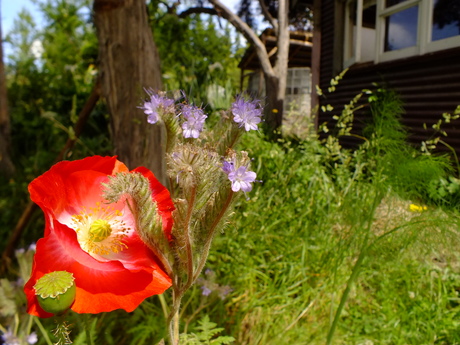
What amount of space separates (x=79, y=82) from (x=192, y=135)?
20.7ft

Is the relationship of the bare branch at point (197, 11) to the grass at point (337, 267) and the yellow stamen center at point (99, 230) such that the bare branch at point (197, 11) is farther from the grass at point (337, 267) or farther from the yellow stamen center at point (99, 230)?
the yellow stamen center at point (99, 230)

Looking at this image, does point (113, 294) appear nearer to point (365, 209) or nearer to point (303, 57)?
point (365, 209)

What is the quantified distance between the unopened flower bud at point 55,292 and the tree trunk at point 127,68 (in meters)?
1.53

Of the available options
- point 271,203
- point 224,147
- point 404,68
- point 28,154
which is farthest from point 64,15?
point 224,147

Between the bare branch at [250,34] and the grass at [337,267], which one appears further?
the bare branch at [250,34]

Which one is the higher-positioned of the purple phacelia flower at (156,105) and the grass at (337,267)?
the purple phacelia flower at (156,105)

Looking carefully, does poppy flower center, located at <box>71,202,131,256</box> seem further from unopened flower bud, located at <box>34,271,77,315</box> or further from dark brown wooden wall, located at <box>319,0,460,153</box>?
dark brown wooden wall, located at <box>319,0,460,153</box>

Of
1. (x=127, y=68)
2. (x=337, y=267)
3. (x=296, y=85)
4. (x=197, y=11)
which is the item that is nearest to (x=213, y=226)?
(x=337, y=267)

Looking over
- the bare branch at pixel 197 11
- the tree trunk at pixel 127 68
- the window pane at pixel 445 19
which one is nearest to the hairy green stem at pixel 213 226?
the tree trunk at pixel 127 68

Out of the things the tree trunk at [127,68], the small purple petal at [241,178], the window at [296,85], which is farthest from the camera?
the window at [296,85]

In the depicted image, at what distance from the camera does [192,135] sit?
1.59 ft

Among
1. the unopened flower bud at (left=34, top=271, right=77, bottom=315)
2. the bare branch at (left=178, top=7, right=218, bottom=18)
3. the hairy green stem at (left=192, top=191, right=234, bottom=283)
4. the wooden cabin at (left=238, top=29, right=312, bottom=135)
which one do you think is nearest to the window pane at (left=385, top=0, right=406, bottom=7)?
the wooden cabin at (left=238, top=29, right=312, bottom=135)

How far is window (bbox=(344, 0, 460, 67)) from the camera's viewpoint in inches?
152

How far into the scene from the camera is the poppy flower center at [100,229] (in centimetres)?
52
